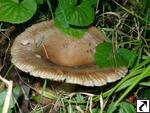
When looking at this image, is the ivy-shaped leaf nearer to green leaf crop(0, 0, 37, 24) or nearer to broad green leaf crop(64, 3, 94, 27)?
broad green leaf crop(64, 3, 94, 27)

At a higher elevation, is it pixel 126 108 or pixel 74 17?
pixel 74 17

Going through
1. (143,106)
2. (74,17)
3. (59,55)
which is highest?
(74,17)

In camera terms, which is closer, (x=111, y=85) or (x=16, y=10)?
(x=16, y=10)

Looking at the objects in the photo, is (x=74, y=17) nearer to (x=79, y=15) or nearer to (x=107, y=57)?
(x=79, y=15)

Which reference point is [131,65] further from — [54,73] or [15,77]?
[15,77]

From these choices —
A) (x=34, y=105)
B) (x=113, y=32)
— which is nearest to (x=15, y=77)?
(x=34, y=105)

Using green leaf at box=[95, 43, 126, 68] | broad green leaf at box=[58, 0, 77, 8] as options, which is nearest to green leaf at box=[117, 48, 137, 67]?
green leaf at box=[95, 43, 126, 68]

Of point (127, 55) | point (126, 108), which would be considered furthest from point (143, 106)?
point (127, 55)

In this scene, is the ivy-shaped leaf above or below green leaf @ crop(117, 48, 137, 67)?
above
